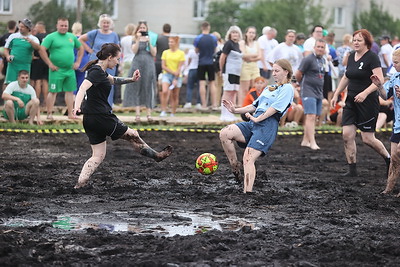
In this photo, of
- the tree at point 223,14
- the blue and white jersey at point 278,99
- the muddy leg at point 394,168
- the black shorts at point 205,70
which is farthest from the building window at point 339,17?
the blue and white jersey at point 278,99

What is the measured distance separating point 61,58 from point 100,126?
8994mm

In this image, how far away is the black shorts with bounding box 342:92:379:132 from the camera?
43.3 ft

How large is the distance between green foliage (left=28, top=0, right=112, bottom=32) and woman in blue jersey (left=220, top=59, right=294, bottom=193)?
3182 cm

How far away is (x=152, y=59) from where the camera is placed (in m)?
20.3

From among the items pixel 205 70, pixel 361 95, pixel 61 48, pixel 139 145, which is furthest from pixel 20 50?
pixel 361 95

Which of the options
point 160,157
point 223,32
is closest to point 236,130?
point 160,157

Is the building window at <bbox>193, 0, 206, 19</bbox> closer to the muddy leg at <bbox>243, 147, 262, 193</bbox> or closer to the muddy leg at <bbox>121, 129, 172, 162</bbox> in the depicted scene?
the muddy leg at <bbox>121, 129, 172, 162</bbox>

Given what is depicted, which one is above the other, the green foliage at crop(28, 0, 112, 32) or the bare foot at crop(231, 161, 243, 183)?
the green foliage at crop(28, 0, 112, 32)

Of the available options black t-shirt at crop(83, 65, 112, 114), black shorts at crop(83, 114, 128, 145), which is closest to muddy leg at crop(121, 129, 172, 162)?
black shorts at crop(83, 114, 128, 145)

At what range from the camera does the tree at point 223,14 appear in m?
52.5

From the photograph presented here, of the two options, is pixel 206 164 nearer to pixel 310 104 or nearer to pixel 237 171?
pixel 237 171

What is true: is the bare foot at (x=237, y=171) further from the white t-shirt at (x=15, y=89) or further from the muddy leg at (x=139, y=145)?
the white t-shirt at (x=15, y=89)

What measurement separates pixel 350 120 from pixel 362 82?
61 cm

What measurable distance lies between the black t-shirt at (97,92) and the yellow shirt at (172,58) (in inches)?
459
